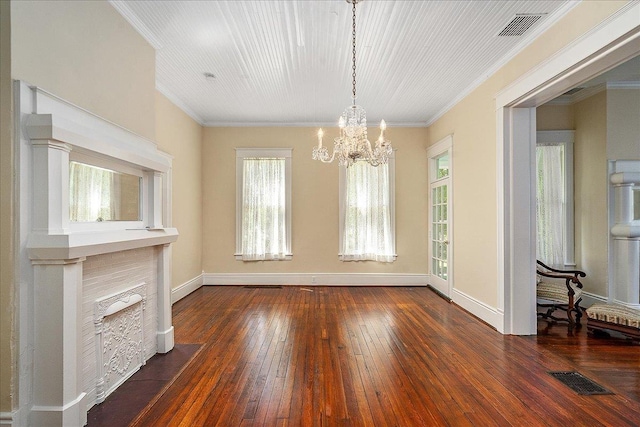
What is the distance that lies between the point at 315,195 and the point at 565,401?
4703mm

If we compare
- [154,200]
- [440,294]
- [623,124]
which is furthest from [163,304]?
[623,124]

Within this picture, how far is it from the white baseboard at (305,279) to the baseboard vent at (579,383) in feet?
11.3

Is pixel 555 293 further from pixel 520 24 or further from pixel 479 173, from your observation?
pixel 520 24

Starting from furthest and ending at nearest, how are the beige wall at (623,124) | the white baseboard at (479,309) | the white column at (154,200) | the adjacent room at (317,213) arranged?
the beige wall at (623,124) < the white baseboard at (479,309) < the white column at (154,200) < the adjacent room at (317,213)

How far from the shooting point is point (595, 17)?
2443mm

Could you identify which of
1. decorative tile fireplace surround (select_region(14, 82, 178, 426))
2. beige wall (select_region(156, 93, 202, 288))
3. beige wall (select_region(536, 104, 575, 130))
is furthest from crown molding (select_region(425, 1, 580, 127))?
beige wall (select_region(156, 93, 202, 288))

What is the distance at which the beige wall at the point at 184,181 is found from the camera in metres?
4.65

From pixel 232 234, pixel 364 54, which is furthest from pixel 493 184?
pixel 232 234

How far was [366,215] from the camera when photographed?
6172 mm

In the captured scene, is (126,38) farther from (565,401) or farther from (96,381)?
(565,401)

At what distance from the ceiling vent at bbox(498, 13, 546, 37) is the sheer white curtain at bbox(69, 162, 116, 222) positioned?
3923 millimetres

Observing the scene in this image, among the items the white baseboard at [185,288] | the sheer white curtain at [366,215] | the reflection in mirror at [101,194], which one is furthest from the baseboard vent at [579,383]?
the white baseboard at [185,288]

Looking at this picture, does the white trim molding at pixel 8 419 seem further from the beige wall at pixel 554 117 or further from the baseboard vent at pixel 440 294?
the beige wall at pixel 554 117

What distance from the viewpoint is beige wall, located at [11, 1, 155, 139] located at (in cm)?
181
